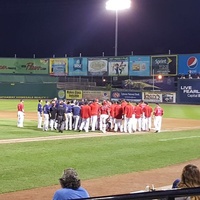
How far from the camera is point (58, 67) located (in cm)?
5756

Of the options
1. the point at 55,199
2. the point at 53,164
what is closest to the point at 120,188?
the point at 53,164

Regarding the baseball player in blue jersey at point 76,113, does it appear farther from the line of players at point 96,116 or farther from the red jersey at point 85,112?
the red jersey at point 85,112

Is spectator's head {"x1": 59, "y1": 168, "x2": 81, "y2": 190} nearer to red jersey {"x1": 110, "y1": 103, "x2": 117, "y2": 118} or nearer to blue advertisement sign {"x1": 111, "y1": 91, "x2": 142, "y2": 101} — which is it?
red jersey {"x1": 110, "y1": 103, "x2": 117, "y2": 118}

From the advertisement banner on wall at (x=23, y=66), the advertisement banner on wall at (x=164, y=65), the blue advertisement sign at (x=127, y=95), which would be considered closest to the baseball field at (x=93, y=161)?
the blue advertisement sign at (x=127, y=95)

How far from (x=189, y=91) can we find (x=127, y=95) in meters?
7.80

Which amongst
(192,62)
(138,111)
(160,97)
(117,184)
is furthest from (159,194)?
(192,62)

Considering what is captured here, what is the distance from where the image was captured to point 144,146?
14.9 m

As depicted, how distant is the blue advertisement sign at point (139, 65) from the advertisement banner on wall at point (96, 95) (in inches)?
200

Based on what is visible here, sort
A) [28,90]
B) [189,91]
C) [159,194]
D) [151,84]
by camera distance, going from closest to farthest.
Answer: [159,194]
[189,91]
[151,84]
[28,90]

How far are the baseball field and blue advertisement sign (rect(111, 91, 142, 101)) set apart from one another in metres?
27.5

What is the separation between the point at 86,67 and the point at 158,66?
37.7ft

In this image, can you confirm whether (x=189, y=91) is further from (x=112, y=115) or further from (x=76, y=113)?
(x=76, y=113)

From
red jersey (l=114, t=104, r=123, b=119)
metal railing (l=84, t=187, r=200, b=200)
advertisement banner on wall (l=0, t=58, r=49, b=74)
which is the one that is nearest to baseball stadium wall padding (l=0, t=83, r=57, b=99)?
advertisement banner on wall (l=0, t=58, r=49, b=74)

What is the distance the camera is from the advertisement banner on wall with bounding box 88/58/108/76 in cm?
5284
